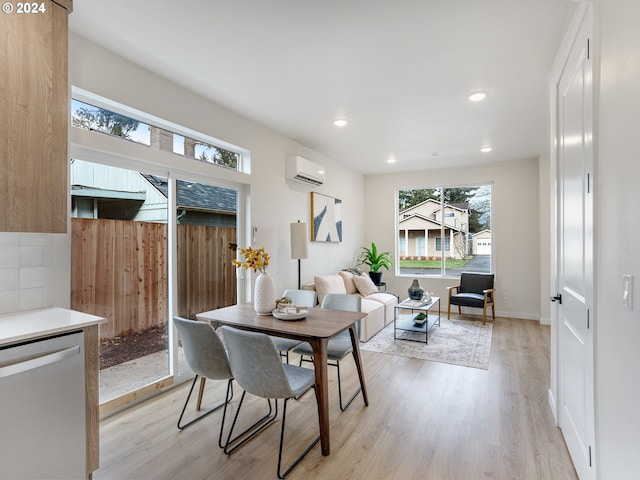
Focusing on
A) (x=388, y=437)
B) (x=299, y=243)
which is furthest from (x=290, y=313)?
(x=299, y=243)

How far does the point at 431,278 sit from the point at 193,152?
487cm

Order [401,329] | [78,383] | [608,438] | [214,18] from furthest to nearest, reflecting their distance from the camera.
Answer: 1. [401,329]
2. [214,18]
3. [78,383]
4. [608,438]

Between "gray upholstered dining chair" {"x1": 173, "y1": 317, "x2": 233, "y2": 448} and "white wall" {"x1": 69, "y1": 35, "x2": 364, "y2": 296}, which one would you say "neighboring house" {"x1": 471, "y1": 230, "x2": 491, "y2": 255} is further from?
"gray upholstered dining chair" {"x1": 173, "y1": 317, "x2": 233, "y2": 448}

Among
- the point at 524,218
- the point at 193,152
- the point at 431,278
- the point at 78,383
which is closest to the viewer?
the point at 78,383

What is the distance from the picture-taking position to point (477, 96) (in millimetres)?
3100

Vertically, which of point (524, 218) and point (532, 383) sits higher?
point (524, 218)

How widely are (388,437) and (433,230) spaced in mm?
4805

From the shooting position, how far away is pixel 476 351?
12.7 ft

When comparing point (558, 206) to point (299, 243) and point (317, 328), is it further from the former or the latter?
point (299, 243)

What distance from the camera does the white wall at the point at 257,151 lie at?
2303mm

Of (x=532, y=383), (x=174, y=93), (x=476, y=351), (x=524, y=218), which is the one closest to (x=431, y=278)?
(x=524, y=218)

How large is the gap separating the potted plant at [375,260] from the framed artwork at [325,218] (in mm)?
933

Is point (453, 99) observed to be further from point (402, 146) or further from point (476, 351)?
point (476, 351)

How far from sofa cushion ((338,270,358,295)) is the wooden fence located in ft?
6.85
